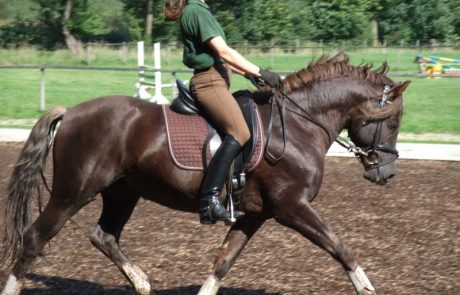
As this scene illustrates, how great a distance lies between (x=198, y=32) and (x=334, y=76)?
1.25 metres

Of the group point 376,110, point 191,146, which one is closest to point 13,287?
point 191,146

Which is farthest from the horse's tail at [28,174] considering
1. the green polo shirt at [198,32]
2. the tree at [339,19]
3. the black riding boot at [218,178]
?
the tree at [339,19]

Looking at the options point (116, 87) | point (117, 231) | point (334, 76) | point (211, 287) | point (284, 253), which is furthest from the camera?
point (116, 87)

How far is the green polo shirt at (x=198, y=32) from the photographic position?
17.9 feet

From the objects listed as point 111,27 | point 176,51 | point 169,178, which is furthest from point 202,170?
point 111,27

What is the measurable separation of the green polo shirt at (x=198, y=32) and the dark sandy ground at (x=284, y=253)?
78.0 inches

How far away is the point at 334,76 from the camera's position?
6.11m

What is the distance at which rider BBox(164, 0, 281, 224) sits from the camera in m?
5.48

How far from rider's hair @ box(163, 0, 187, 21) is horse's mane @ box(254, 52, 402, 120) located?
89cm

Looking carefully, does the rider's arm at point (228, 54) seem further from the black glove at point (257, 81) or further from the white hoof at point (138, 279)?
the white hoof at point (138, 279)

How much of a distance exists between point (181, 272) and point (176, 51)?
3866cm

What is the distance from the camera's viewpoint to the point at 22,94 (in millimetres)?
23625

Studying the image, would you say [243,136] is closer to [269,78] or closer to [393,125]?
[269,78]

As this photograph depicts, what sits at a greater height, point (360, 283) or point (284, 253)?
point (360, 283)
